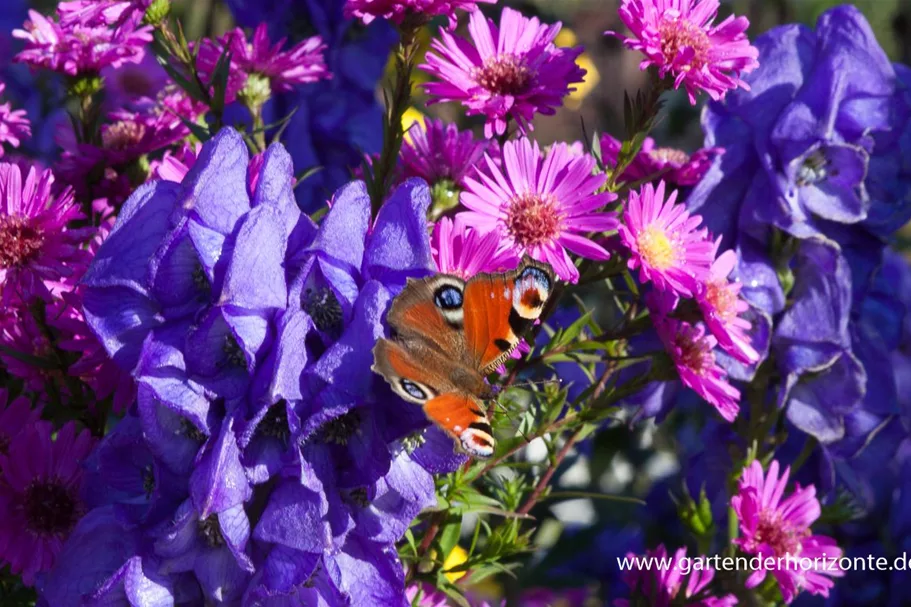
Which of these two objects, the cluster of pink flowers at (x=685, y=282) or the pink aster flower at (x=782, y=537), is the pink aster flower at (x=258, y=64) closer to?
the cluster of pink flowers at (x=685, y=282)

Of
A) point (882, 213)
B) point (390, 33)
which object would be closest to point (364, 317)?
point (882, 213)

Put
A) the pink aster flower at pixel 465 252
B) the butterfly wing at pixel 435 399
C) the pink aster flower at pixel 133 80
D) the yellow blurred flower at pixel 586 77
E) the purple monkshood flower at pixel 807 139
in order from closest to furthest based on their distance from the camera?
the butterfly wing at pixel 435 399 → the pink aster flower at pixel 465 252 → the purple monkshood flower at pixel 807 139 → the pink aster flower at pixel 133 80 → the yellow blurred flower at pixel 586 77

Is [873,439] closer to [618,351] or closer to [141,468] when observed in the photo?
[618,351]

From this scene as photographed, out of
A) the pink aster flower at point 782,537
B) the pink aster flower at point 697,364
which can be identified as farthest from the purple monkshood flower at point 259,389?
the pink aster flower at point 782,537

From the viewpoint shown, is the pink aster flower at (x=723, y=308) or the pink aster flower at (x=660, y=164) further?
the pink aster flower at (x=660, y=164)

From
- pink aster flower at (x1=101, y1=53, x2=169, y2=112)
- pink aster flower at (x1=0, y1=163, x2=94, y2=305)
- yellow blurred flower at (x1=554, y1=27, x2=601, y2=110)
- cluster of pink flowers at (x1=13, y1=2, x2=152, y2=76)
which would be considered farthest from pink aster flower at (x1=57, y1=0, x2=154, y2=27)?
yellow blurred flower at (x1=554, y1=27, x2=601, y2=110)

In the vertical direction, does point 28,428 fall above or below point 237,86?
below

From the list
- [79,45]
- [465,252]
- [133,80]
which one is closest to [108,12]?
[79,45]
